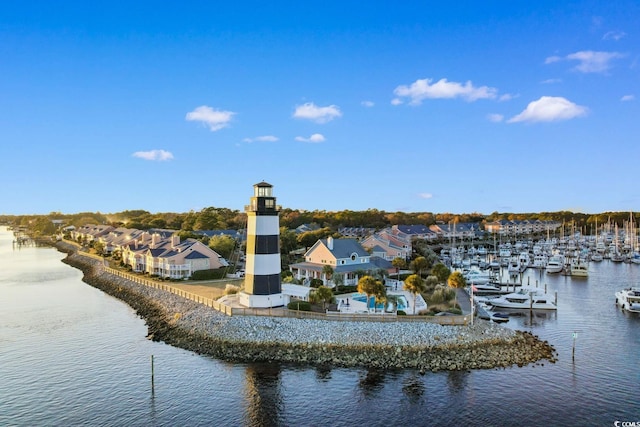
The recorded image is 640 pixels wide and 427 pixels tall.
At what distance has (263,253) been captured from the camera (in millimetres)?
33844

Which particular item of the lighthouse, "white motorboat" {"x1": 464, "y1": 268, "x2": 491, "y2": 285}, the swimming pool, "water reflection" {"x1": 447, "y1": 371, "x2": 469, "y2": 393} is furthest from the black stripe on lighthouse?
"white motorboat" {"x1": 464, "y1": 268, "x2": 491, "y2": 285}

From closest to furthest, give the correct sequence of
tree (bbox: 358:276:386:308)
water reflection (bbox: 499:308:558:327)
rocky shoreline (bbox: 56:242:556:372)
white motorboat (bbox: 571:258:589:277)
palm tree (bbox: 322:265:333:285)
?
rocky shoreline (bbox: 56:242:556:372) < tree (bbox: 358:276:386:308) < water reflection (bbox: 499:308:558:327) < palm tree (bbox: 322:265:333:285) < white motorboat (bbox: 571:258:589:277)

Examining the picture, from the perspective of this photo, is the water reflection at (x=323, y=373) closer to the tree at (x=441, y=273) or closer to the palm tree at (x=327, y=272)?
the palm tree at (x=327, y=272)

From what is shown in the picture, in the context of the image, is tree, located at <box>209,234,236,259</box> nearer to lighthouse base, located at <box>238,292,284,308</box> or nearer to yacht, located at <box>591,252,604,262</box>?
lighthouse base, located at <box>238,292,284,308</box>

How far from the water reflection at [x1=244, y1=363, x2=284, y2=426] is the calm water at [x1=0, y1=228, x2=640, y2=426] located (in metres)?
0.06

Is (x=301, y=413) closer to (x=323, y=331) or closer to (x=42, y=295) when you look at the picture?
(x=323, y=331)

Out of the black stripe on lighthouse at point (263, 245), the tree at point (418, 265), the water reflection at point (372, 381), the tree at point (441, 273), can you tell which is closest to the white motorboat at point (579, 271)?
the tree at point (418, 265)

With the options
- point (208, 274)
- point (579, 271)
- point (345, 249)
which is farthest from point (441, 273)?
point (579, 271)

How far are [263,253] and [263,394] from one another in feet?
40.2

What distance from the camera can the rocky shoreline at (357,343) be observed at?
27281 millimetres

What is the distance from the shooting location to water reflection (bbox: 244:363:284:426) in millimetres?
21172

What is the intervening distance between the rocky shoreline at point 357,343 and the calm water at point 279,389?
1.02 metres

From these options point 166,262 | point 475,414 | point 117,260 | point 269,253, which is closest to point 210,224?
point 117,260

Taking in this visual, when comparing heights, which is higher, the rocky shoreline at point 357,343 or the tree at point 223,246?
the tree at point 223,246
